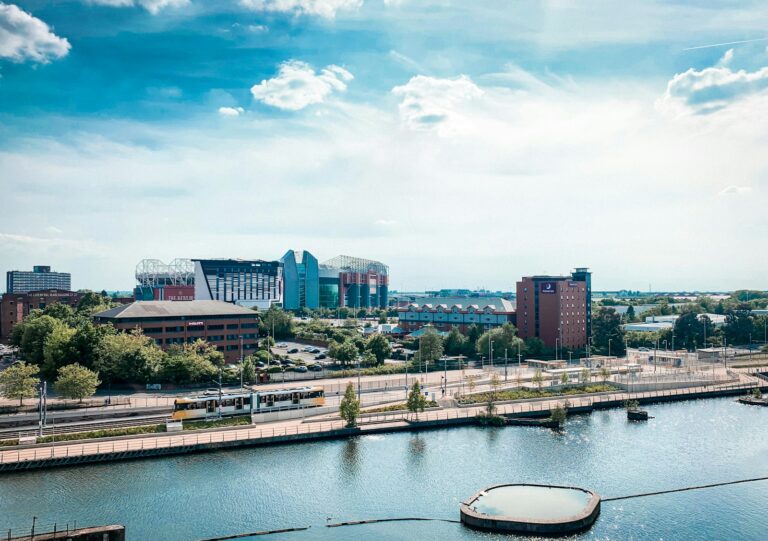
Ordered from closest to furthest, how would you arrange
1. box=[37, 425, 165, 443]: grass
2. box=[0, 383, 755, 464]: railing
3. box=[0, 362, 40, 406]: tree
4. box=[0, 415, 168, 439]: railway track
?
box=[0, 383, 755, 464]: railing
box=[37, 425, 165, 443]: grass
box=[0, 415, 168, 439]: railway track
box=[0, 362, 40, 406]: tree

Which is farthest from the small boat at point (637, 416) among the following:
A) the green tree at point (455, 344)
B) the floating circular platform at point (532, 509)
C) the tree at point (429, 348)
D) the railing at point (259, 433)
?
the green tree at point (455, 344)

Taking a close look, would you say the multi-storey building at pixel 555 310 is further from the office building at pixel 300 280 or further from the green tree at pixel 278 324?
the office building at pixel 300 280

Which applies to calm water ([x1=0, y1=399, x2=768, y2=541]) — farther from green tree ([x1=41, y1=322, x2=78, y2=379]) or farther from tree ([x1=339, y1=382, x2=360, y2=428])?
green tree ([x1=41, y1=322, x2=78, y2=379])

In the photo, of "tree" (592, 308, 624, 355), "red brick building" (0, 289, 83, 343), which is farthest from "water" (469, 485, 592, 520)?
"red brick building" (0, 289, 83, 343)

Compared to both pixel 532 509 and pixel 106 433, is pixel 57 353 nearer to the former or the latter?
pixel 106 433

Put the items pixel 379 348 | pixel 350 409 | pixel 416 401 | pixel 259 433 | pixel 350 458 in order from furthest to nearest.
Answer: pixel 379 348, pixel 416 401, pixel 350 409, pixel 259 433, pixel 350 458

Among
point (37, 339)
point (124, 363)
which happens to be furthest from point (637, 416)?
point (37, 339)

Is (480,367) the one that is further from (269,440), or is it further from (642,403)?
(269,440)
